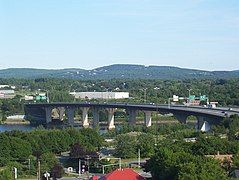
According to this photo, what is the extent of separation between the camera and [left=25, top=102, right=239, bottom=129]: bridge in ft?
171

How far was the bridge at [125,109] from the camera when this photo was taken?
52062 mm

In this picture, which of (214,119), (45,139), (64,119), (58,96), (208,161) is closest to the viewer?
(208,161)

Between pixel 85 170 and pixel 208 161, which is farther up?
pixel 208 161

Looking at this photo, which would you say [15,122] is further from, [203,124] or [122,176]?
[122,176]

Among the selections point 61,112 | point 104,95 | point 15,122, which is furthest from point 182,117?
point 104,95

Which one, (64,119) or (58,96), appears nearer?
(64,119)

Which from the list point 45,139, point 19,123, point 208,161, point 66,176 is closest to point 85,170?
point 66,176

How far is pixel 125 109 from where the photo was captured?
210 feet

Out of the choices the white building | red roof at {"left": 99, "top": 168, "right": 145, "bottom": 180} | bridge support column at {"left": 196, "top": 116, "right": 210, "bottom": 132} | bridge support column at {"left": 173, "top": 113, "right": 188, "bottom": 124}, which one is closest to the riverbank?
bridge support column at {"left": 173, "top": 113, "right": 188, "bottom": 124}

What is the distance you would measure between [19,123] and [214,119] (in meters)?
27.7

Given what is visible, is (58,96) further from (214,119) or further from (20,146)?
(20,146)

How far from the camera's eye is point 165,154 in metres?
24.1

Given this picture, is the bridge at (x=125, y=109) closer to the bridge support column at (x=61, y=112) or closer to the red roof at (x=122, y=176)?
the bridge support column at (x=61, y=112)

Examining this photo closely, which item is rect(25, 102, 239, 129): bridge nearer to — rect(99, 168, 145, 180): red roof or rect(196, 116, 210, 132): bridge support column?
rect(196, 116, 210, 132): bridge support column
